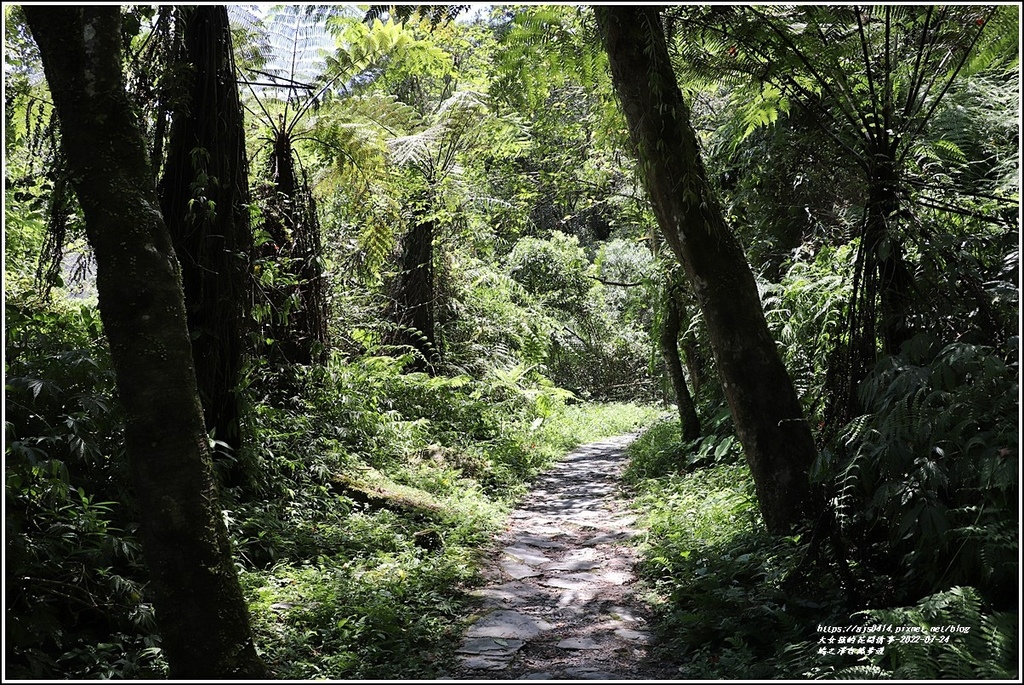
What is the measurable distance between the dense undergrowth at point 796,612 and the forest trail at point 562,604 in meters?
0.21

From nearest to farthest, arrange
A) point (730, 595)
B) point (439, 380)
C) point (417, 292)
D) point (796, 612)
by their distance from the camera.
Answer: point (796, 612)
point (730, 595)
point (439, 380)
point (417, 292)

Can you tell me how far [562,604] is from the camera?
15.5 ft

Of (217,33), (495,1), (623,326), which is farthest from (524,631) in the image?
(623,326)

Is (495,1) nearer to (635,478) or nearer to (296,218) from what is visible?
(296,218)

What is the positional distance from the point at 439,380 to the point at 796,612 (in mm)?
7214

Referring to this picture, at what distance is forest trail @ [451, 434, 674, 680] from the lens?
369cm

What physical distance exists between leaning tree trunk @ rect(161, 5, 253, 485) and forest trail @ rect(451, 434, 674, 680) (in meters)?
2.39

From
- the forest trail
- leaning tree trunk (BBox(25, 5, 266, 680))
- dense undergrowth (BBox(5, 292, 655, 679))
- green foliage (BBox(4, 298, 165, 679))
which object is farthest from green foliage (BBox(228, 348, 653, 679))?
leaning tree trunk (BBox(25, 5, 266, 680))

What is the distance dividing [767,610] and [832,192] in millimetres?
6061

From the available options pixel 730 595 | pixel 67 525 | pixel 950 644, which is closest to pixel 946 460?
pixel 950 644

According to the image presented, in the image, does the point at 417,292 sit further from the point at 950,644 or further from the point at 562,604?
the point at 950,644

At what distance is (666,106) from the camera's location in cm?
435

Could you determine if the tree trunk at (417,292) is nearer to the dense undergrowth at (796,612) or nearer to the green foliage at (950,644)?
the dense undergrowth at (796,612)

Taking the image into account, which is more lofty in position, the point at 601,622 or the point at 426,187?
the point at 426,187
